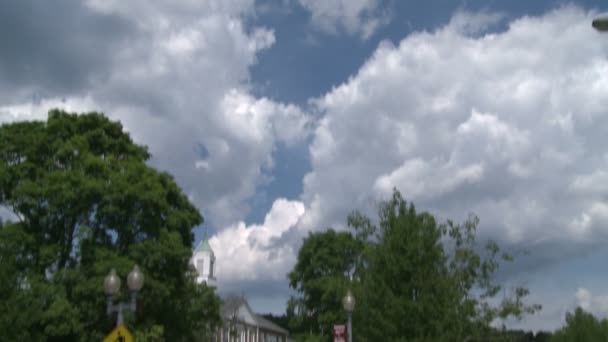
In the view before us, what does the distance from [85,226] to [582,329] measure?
137 ft

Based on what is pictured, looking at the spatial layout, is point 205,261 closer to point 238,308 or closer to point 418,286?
point 238,308

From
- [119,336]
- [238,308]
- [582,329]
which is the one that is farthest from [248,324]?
[119,336]

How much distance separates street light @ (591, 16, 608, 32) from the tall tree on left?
24504 millimetres

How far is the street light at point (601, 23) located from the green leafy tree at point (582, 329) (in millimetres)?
52707

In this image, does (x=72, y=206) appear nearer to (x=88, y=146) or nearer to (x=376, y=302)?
(x=88, y=146)

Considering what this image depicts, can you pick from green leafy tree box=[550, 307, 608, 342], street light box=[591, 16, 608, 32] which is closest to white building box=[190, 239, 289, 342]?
green leafy tree box=[550, 307, 608, 342]

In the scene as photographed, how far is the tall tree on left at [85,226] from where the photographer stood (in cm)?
3175

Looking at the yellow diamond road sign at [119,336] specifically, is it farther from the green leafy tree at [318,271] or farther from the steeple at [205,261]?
the steeple at [205,261]

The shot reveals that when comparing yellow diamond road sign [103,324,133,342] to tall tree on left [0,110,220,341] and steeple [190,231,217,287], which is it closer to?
tall tree on left [0,110,220,341]

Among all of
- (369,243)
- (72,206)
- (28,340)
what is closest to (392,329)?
(369,243)

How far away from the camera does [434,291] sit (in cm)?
2547

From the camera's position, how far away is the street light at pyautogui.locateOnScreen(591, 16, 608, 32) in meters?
9.88

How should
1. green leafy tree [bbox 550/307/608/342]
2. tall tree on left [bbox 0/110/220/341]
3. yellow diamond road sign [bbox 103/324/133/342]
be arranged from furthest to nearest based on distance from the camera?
green leafy tree [bbox 550/307/608/342] < tall tree on left [bbox 0/110/220/341] < yellow diamond road sign [bbox 103/324/133/342]

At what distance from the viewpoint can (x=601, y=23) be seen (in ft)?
32.6
